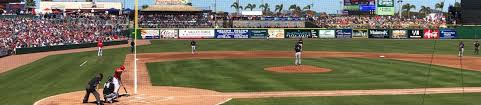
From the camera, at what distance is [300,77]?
82.1 feet

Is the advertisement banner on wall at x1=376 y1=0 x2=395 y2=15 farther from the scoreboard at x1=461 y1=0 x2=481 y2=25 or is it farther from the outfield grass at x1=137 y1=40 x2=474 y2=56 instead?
the outfield grass at x1=137 y1=40 x2=474 y2=56

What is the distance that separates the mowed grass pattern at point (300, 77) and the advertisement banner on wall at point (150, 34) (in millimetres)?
35322

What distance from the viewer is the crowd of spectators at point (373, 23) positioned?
78.9m

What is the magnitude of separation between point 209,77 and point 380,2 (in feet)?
222

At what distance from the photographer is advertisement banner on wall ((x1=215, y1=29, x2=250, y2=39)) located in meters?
70.1

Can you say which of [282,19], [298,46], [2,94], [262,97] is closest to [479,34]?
[282,19]

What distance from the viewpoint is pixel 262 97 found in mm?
18438

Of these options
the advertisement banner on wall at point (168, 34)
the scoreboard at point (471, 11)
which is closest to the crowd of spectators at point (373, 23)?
the scoreboard at point (471, 11)

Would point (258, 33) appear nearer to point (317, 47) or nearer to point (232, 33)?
point (232, 33)

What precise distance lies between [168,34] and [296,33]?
17409 mm

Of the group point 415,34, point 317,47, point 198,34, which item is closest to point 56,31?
point 198,34

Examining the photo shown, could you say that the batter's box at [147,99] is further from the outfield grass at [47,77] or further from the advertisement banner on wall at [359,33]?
the advertisement banner on wall at [359,33]

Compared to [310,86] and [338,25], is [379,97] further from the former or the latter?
[338,25]

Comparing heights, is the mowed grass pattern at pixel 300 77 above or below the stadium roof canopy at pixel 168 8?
below
